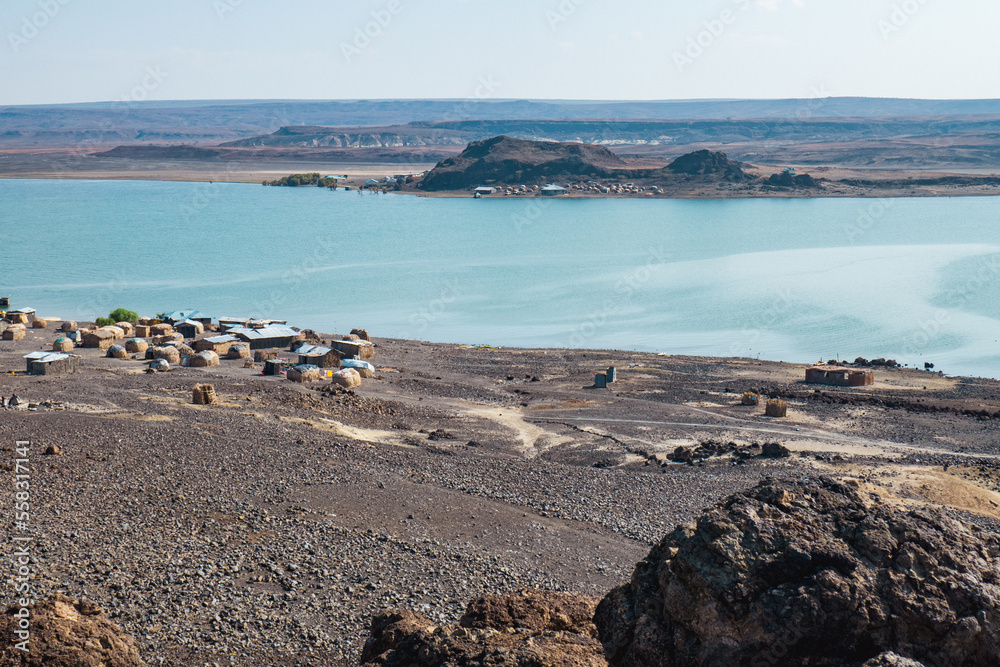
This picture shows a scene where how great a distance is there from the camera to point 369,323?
56156mm

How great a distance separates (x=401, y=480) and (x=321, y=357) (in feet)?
56.1

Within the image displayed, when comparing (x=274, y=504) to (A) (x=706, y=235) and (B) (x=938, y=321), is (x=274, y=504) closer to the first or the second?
(B) (x=938, y=321)

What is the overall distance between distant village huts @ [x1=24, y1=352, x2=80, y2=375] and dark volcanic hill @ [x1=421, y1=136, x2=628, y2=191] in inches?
4535

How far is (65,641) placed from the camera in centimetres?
918

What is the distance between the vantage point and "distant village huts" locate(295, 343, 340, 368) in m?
36.8

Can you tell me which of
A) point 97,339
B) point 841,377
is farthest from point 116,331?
point 841,377

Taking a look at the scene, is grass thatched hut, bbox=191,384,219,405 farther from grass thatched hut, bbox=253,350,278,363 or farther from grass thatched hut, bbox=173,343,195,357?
grass thatched hut, bbox=253,350,278,363

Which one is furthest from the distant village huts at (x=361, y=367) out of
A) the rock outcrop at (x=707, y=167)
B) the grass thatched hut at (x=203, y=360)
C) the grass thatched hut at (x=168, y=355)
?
the rock outcrop at (x=707, y=167)

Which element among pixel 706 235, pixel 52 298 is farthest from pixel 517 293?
pixel 706 235

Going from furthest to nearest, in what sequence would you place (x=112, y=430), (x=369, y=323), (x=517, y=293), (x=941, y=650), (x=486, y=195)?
(x=486, y=195)
(x=517, y=293)
(x=369, y=323)
(x=112, y=430)
(x=941, y=650)

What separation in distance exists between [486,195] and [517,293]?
72.9 meters

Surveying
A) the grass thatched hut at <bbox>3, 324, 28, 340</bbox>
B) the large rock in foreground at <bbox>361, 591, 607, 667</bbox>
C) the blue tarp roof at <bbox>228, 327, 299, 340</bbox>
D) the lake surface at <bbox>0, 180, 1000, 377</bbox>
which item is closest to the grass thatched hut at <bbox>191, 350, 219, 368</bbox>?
the blue tarp roof at <bbox>228, 327, 299, 340</bbox>

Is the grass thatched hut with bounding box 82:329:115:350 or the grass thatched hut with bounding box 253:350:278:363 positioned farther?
the grass thatched hut with bounding box 82:329:115:350

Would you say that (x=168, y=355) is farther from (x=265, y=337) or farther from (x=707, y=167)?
(x=707, y=167)
